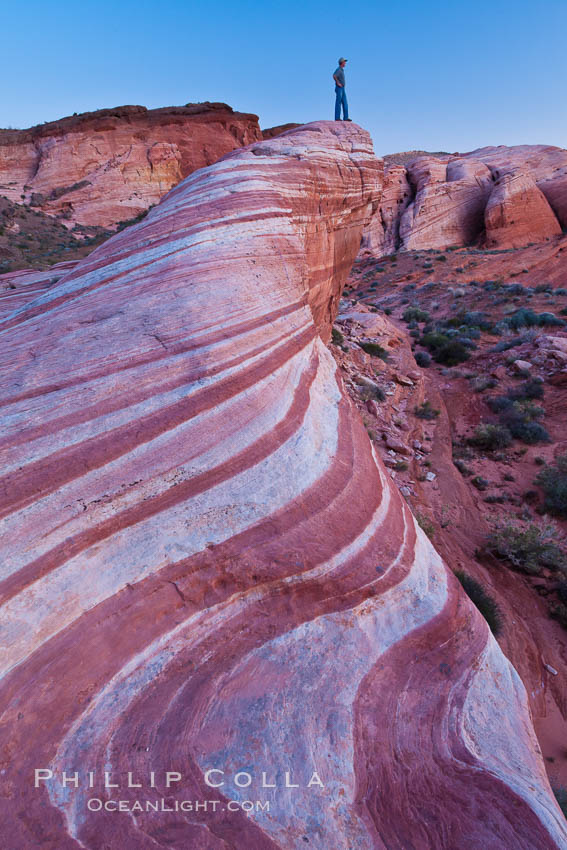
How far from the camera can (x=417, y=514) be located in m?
6.39

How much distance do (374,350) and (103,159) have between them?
95.4ft

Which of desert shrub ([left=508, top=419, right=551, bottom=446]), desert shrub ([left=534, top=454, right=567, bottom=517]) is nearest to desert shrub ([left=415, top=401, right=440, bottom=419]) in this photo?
desert shrub ([left=508, top=419, right=551, bottom=446])

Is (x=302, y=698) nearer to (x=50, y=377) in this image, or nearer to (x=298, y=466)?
(x=298, y=466)

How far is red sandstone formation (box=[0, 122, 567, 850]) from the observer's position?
186 cm

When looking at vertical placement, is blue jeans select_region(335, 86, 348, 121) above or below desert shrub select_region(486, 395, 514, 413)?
above

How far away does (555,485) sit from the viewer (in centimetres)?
685

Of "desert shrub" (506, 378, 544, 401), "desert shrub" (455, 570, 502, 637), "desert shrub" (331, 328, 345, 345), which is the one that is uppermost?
"desert shrub" (331, 328, 345, 345)

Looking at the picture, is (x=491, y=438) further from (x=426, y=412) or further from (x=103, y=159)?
(x=103, y=159)

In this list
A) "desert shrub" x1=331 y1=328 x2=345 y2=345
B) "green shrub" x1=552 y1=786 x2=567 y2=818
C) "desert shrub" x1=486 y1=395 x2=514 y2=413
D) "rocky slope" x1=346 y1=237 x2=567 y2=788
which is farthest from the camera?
"desert shrub" x1=331 y1=328 x2=345 y2=345

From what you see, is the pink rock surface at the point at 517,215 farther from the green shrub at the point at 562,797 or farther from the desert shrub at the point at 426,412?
the green shrub at the point at 562,797

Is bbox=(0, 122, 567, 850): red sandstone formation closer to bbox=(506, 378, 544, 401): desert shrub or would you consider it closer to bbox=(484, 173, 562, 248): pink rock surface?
bbox=(506, 378, 544, 401): desert shrub

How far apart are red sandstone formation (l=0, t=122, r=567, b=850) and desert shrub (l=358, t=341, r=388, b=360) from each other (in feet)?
26.1

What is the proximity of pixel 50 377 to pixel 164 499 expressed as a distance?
1.49 metres

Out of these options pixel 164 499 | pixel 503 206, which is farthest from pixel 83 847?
pixel 503 206
